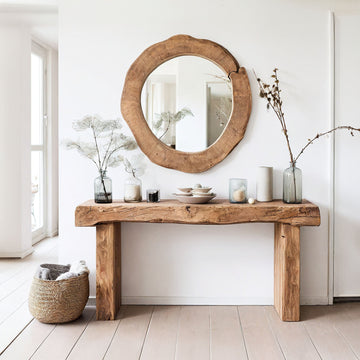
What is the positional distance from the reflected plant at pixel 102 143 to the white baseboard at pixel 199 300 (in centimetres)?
89

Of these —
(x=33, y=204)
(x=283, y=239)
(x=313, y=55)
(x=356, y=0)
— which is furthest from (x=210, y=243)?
(x=33, y=204)

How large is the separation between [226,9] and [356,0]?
0.99m

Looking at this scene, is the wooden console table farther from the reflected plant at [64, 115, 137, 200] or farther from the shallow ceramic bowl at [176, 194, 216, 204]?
the reflected plant at [64, 115, 137, 200]

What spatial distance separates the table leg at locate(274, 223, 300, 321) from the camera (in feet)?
11.2

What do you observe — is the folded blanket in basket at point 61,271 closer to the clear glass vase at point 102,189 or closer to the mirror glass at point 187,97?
the clear glass vase at point 102,189

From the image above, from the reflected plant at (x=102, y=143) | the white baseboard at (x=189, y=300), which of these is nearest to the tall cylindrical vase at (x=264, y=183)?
the white baseboard at (x=189, y=300)

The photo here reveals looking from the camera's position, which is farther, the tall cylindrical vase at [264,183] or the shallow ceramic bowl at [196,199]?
the tall cylindrical vase at [264,183]

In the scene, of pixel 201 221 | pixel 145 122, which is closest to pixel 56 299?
pixel 201 221

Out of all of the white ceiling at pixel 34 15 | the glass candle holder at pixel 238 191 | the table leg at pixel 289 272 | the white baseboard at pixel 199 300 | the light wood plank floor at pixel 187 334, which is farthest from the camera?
the white ceiling at pixel 34 15

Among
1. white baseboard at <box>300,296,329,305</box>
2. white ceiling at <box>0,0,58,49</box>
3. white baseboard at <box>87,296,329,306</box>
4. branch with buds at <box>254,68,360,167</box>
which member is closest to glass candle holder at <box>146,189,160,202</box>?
white baseboard at <box>87,296,329,306</box>

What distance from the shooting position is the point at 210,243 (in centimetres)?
380

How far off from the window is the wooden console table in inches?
112

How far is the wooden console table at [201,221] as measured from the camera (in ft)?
10.9

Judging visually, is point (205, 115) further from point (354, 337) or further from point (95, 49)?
point (354, 337)
